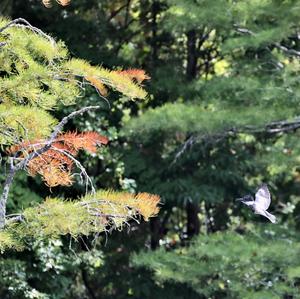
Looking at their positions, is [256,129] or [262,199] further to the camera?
[256,129]

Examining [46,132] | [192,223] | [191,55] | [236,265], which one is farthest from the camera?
[192,223]

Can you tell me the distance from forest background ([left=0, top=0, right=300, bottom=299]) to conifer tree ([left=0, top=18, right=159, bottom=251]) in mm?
1006

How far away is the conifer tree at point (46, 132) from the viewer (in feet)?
8.50

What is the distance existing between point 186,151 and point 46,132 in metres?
2.60

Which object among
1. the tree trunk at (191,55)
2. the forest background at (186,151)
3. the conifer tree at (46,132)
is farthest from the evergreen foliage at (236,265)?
the tree trunk at (191,55)

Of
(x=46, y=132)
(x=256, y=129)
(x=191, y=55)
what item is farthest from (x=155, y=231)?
(x=46, y=132)

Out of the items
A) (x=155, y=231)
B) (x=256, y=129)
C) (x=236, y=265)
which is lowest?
(x=155, y=231)

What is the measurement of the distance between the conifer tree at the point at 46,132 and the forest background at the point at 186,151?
1006 millimetres

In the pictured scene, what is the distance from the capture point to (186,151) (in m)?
5.22

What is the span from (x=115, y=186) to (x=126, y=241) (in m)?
0.51

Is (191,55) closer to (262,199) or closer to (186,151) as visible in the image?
(186,151)

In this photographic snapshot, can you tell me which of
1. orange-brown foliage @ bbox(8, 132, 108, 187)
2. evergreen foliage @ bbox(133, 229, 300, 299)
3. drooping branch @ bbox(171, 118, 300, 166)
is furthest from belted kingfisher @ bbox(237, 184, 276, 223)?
drooping branch @ bbox(171, 118, 300, 166)

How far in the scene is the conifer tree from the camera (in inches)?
102

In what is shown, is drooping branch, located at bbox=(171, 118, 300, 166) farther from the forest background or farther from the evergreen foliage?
the evergreen foliage
